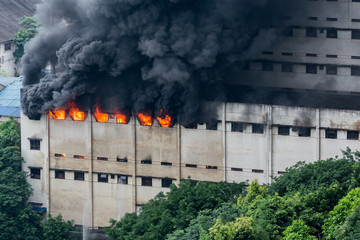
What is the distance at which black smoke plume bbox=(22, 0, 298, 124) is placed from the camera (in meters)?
64.7

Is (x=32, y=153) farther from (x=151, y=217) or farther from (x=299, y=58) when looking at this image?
(x=299, y=58)

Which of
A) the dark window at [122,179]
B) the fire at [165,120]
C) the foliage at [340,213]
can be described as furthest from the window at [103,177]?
the foliage at [340,213]

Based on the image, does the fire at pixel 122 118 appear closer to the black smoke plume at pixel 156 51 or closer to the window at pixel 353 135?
the black smoke plume at pixel 156 51

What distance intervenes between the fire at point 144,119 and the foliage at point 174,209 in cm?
591

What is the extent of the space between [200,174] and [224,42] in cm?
936

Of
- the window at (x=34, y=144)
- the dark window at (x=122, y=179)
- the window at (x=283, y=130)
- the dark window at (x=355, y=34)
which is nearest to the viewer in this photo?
the window at (x=283, y=130)

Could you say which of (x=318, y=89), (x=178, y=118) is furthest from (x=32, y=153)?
(x=318, y=89)

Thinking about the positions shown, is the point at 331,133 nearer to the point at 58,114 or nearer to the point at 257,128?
the point at 257,128

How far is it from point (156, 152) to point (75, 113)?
6569 millimetres

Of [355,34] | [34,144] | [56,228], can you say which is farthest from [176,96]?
[355,34]

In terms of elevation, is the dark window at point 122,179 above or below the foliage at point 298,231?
above

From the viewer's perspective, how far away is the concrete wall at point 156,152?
210 ft

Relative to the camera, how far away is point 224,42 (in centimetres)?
6525

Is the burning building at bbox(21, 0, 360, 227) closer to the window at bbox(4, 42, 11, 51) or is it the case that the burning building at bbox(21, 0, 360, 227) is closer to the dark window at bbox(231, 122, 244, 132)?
the dark window at bbox(231, 122, 244, 132)
